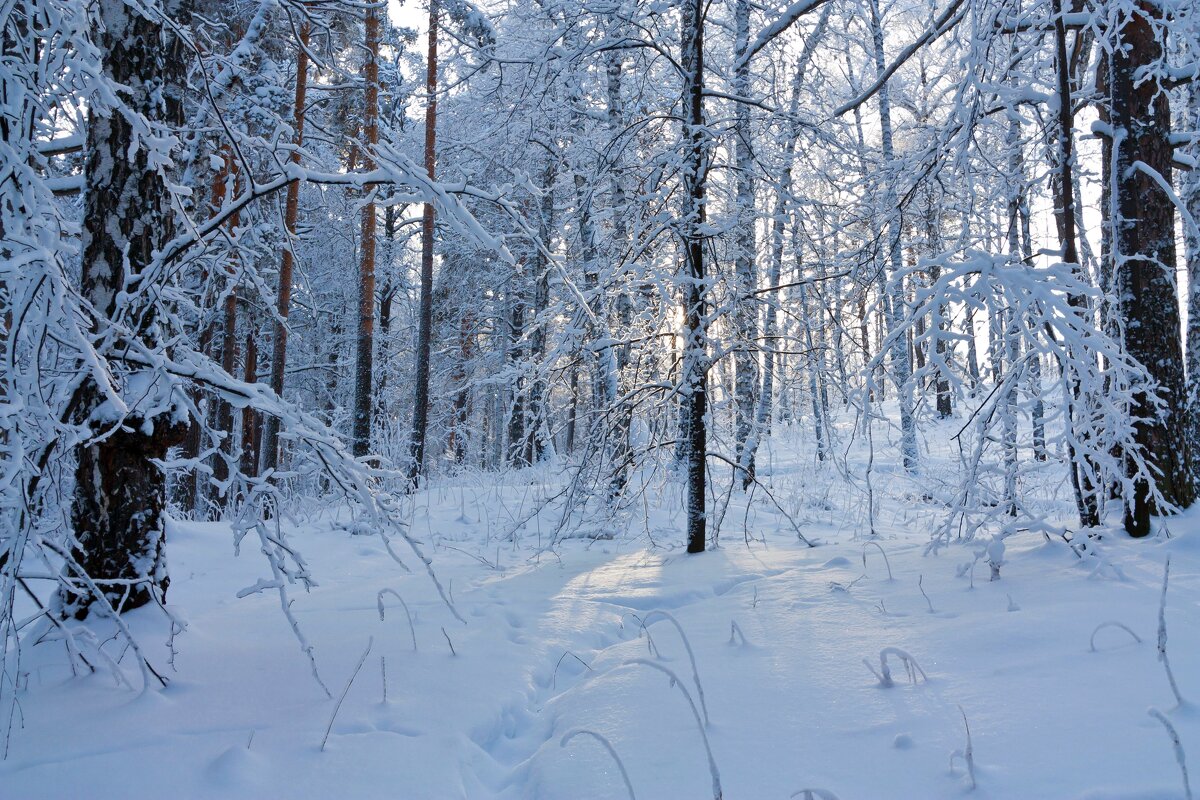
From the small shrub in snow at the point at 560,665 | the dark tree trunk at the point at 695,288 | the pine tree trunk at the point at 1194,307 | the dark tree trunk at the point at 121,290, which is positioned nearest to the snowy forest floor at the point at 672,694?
the small shrub in snow at the point at 560,665

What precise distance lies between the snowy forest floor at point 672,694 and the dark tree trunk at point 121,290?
31 cm

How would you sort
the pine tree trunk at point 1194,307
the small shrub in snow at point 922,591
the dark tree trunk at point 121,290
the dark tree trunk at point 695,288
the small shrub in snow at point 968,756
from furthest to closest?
the dark tree trunk at point 695,288 → the pine tree trunk at point 1194,307 → the small shrub in snow at point 922,591 → the dark tree trunk at point 121,290 → the small shrub in snow at point 968,756

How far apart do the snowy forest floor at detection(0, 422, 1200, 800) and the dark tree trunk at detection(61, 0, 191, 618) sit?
0.31 metres

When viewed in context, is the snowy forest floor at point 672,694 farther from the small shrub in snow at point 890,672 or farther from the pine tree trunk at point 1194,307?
the pine tree trunk at point 1194,307

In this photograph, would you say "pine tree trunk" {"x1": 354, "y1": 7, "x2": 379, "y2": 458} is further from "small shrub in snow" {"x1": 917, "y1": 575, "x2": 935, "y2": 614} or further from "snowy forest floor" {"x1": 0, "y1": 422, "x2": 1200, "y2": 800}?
"small shrub in snow" {"x1": 917, "y1": 575, "x2": 935, "y2": 614}

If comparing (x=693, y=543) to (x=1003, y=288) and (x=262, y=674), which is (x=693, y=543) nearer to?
(x=1003, y=288)

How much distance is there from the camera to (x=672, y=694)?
2.56 m

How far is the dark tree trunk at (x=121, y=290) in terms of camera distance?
295 cm

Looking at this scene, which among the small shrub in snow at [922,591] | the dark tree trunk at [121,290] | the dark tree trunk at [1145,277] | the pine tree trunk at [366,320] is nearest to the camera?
the dark tree trunk at [121,290]

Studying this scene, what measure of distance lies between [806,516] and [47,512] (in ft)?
23.4

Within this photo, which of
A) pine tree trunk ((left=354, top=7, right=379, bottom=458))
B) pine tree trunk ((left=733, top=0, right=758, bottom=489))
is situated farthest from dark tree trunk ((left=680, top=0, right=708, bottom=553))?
pine tree trunk ((left=354, top=7, right=379, bottom=458))

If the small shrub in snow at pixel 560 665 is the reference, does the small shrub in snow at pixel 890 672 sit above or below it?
above

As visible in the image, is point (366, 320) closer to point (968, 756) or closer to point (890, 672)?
point (890, 672)

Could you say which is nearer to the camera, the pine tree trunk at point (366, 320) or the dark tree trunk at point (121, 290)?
the dark tree trunk at point (121, 290)
